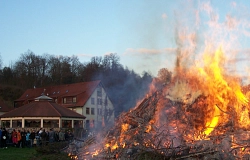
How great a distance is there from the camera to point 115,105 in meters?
43.7

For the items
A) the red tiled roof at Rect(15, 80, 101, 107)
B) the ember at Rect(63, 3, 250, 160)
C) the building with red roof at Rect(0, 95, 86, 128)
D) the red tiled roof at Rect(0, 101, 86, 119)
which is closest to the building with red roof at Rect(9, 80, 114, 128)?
the red tiled roof at Rect(15, 80, 101, 107)

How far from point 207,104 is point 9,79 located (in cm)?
6916

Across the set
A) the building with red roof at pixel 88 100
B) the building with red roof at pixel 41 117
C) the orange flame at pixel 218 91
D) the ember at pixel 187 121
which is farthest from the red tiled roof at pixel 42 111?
the orange flame at pixel 218 91

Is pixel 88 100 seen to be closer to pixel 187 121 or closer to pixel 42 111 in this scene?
pixel 42 111

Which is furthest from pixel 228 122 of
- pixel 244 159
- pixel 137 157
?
pixel 137 157

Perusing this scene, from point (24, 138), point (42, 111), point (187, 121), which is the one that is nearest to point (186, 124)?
point (187, 121)

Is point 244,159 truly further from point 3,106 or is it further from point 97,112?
point 3,106

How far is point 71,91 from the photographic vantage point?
190ft

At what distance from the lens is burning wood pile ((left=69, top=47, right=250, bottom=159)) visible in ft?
38.5

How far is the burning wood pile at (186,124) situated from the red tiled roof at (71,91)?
3738cm

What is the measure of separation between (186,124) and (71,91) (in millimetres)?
45176

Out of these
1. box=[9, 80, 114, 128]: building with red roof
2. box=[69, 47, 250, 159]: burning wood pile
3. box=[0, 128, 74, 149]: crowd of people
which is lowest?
box=[0, 128, 74, 149]: crowd of people

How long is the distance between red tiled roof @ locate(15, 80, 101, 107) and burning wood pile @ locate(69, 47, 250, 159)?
37.4m

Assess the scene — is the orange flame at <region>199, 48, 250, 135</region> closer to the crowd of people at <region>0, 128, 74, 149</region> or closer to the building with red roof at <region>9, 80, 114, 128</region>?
the crowd of people at <region>0, 128, 74, 149</region>
